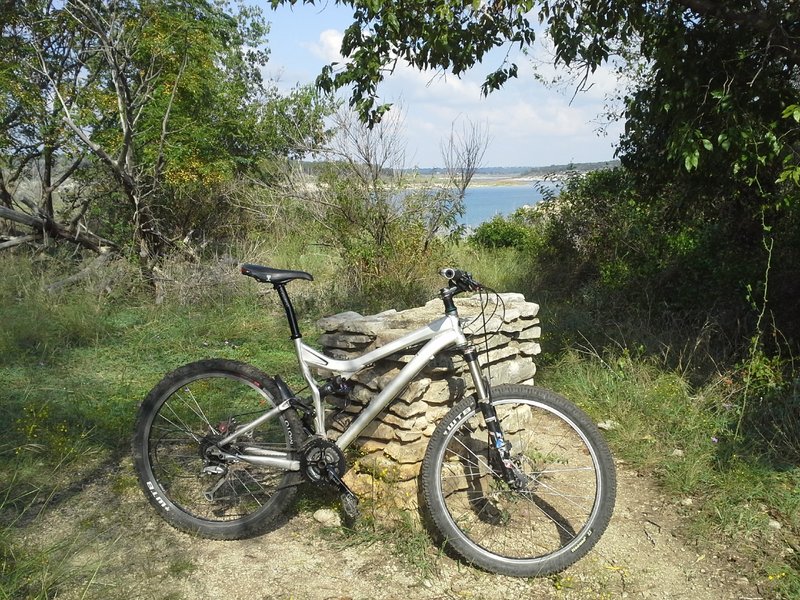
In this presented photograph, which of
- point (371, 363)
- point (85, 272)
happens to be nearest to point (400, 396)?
point (371, 363)

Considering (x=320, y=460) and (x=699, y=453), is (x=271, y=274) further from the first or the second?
(x=699, y=453)

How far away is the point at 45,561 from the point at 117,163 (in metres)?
6.71

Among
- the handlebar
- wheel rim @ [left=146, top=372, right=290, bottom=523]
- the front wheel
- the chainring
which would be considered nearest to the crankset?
the chainring

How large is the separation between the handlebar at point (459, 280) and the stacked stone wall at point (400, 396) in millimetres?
271

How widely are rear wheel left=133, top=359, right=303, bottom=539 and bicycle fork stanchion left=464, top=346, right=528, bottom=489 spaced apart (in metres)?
0.88

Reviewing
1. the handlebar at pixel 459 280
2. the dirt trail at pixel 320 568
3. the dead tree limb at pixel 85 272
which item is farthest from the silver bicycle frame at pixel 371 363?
the dead tree limb at pixel 85 272

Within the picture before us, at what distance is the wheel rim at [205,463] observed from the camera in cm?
334

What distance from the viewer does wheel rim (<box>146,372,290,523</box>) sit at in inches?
132

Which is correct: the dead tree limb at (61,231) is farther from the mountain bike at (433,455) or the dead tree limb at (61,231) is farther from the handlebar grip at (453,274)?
the handlebar grip at (453,274)

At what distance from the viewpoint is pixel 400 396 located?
3.43m

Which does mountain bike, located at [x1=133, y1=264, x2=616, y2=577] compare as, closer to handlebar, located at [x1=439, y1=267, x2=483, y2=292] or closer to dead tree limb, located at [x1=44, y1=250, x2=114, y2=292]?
handlebar, located at [x1=439, y1=267, x2=483, y2=292]

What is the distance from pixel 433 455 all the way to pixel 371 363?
0.54 m

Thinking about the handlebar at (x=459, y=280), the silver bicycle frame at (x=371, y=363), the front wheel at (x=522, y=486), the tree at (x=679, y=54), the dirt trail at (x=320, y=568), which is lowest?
the dirt trail at (x=320, y=568)

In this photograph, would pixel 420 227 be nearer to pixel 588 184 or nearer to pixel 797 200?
pixel 588 184
